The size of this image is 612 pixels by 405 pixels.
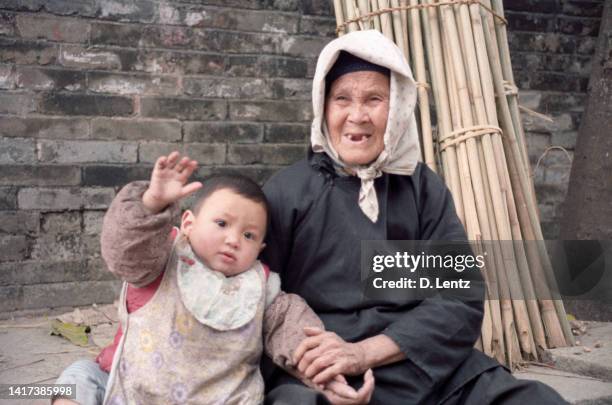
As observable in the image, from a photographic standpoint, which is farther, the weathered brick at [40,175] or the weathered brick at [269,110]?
the weathered brick at [269,110]

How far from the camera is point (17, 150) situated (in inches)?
143

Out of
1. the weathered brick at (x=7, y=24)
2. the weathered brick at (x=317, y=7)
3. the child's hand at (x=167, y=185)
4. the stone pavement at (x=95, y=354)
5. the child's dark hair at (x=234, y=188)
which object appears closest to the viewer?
the child's hand at (x=167, y=185)

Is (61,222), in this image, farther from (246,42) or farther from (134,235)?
(134,235)

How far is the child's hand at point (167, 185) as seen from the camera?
76.6 inches

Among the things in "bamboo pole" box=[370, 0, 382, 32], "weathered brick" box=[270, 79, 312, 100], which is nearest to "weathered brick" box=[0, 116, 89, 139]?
"weathered brick" box=[270, 79, 312, 100]

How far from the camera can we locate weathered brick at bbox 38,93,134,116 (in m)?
3.67

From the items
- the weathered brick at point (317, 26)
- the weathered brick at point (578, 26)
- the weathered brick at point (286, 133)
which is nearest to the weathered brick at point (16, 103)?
the weathered brick at point (286, 133)

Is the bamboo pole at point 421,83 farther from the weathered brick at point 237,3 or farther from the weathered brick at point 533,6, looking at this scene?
the weathered brick at point 533,6

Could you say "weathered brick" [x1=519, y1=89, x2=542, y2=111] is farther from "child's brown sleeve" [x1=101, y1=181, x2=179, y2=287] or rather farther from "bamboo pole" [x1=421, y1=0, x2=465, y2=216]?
"child's brown sleeve" [x1=101, y1=181, x2=179, y2=287]

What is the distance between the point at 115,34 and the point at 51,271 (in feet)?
3.89

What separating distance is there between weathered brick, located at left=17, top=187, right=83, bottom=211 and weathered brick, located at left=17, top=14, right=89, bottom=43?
28.1 inches

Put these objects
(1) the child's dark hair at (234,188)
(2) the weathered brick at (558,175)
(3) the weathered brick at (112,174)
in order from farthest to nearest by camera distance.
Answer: (2) the weathered brick at (558,175), (3) the weathered brick at (112,174), (1) the child's dark hair at (234,188)

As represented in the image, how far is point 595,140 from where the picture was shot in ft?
13.7

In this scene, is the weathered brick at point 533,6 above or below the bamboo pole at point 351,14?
above
